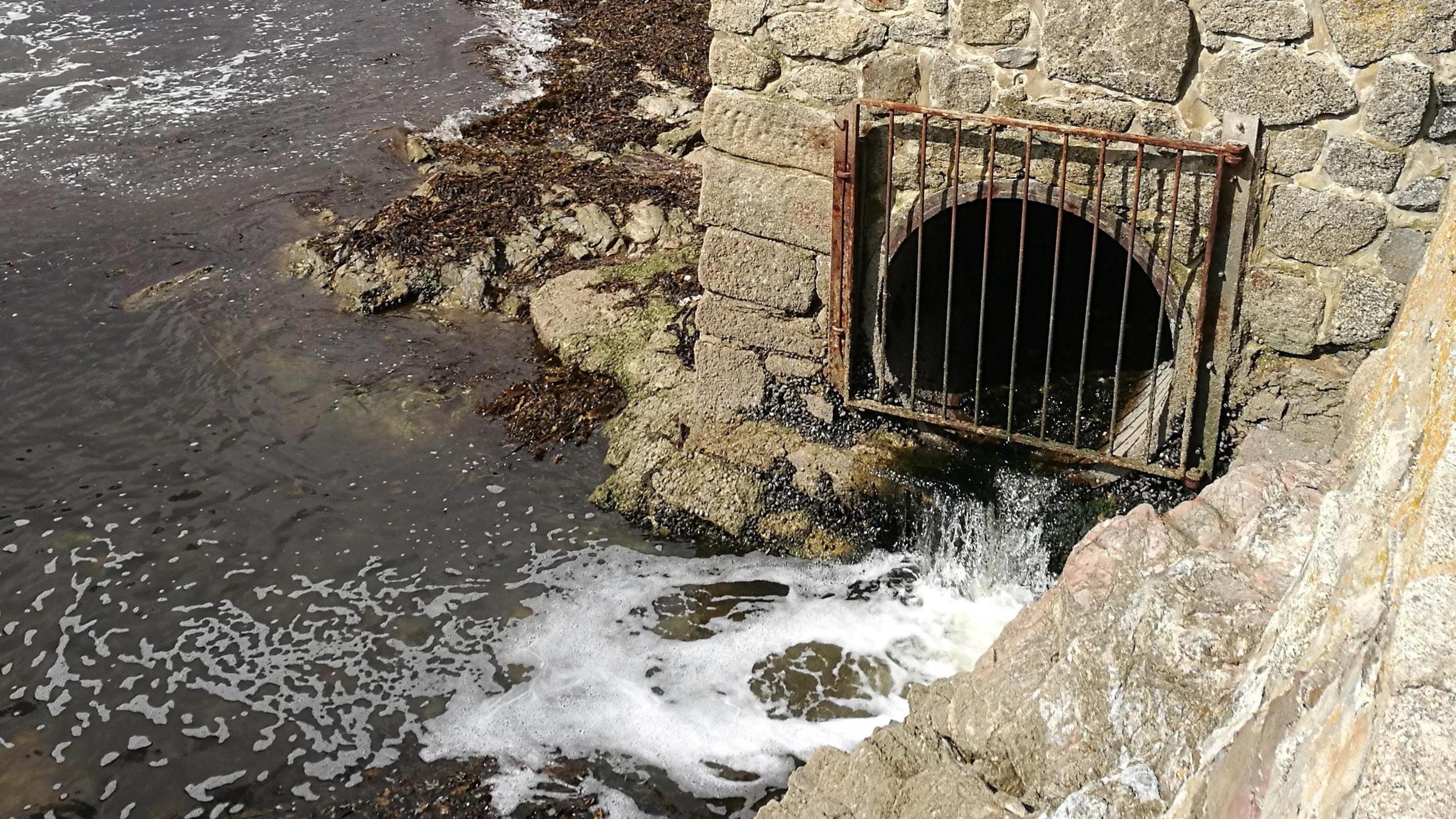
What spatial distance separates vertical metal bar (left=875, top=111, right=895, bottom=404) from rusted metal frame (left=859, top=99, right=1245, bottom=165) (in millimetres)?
93

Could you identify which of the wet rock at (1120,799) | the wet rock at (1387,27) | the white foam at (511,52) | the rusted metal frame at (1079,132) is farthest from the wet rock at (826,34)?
the white foam at (511,52)

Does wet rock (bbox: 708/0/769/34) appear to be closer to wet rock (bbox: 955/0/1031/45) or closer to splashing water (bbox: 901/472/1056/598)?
wet rock (bbox: 955/0/1031/45)

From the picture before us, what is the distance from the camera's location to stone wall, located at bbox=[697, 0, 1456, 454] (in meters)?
4.28

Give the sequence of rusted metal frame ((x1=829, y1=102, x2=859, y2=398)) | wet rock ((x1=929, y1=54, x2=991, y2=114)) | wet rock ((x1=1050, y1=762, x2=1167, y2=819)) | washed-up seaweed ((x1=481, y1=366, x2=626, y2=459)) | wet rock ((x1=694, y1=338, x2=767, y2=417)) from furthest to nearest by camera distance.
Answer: washed-up seaweed ((x1=481, y1=366, x2=626, y2=459)), wet rock ((x1=694, y1=338, x2=767, y2=417)), rusted metal frame ((x1=829, y1=102, x2=859, y2=398)), wet rock ((x1=929, y1=54, x2=991, y2=114)), wet rock ((x1=1050, y1=762, x2=1167, y2=819))

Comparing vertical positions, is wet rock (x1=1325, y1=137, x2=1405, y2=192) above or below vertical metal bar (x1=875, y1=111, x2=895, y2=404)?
above

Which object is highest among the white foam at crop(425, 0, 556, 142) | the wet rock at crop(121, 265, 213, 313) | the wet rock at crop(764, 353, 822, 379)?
the white foam at crop(425, 0, 556, 142)

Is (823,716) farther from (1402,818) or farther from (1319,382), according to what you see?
(1402,818)

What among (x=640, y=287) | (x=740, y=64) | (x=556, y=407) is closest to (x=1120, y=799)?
(x=740, y=64)

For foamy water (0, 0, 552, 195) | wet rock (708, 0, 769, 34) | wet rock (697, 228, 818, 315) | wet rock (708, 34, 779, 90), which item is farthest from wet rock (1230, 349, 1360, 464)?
foamy water (0, 0, 552, 195)

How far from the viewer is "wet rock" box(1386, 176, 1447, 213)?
169 inches

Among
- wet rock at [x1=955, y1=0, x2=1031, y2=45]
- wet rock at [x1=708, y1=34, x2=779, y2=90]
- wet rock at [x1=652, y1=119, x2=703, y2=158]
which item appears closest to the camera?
wet rock at [x1=955, y1=0, x2=1031, y2=45]

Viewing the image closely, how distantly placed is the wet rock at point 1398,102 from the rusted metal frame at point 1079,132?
438 millimetres

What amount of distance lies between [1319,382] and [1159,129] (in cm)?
119

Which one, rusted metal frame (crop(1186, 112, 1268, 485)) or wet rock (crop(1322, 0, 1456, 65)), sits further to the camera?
rusted metal frame (crop(1186, 112, 1268, 485))
